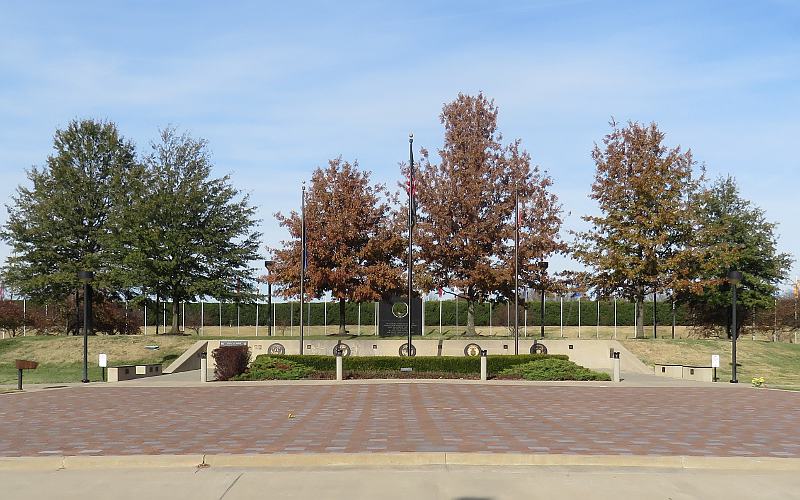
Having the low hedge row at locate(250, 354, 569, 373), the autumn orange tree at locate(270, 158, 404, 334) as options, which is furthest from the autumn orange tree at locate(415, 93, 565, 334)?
the low hedge row at locate(250, 354, 569, 373)

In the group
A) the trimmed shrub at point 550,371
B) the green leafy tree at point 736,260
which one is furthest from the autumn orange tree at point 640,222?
the trimmed shrub at point 550,371

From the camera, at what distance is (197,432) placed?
15.1m

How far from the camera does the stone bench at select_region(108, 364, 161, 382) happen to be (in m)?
31.2

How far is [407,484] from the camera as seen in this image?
1038cm

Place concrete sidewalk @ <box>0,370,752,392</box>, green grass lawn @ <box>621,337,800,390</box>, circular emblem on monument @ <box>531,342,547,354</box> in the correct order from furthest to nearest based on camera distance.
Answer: circular emblem on monument @ <box>531,342,547,354</box>, green grass lawn @ <box>621,337,800,390</box>, concrete sidewalk @ <box>0,370,752,392</box>

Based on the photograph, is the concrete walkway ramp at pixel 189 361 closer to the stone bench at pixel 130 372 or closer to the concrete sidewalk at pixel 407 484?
the stone bench at pixel 130 372

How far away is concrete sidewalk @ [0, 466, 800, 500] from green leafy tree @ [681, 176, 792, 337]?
39.7 metres

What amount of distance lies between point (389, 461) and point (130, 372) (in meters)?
23.9

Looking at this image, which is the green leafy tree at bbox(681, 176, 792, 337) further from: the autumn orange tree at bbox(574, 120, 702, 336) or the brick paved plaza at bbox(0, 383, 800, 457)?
the brick paved plaza at bbox(0, 383, 800, 457)

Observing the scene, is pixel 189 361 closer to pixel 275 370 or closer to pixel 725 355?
pixel 275 370

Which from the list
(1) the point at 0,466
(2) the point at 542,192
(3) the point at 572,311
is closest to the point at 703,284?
(2) the point at 542,192

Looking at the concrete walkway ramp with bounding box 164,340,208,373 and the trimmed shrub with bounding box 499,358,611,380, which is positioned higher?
the trimmed shrub with bounding box 499,358,611,380

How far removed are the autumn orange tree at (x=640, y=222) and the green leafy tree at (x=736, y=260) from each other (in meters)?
2.11

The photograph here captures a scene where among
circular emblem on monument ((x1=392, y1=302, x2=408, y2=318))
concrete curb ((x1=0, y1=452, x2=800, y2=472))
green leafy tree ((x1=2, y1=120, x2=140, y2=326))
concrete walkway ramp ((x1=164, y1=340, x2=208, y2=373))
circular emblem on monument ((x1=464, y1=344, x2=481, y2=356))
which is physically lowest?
concrete walkway ramp ((x1=164, y1=340, x2=208, y2=373))
